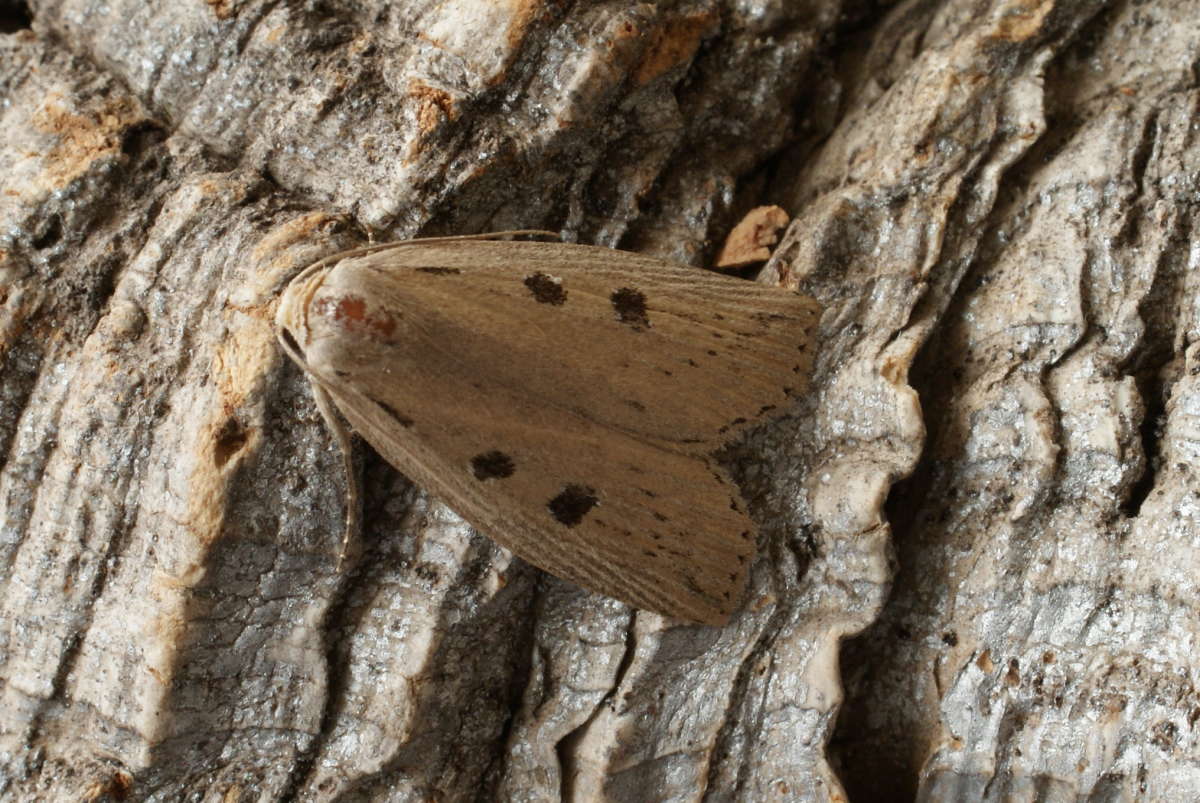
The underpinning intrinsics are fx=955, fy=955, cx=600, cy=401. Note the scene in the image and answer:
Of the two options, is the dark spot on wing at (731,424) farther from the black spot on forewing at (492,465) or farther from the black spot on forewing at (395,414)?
the black spot on forewing at (395,414)

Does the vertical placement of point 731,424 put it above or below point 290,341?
above

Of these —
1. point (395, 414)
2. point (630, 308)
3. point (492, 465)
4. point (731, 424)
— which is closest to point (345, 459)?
point (395, 414)

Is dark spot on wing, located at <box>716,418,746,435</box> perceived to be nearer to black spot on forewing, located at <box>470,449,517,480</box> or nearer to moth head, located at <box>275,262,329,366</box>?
black spot on forewing, located at <box>470,449,517,480</box>

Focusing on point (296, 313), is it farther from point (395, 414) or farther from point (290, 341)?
point (395, 414)

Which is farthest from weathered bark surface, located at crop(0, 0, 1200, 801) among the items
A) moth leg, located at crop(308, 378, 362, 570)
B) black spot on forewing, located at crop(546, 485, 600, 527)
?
black spot on forewing, located at crop(546, 485, 600, 527)

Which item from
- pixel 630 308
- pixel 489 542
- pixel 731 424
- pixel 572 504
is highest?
pixel 630 308

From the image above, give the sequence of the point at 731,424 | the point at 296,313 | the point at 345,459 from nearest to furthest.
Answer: the point at 296,313
the point at 345,459
the point at 731,424
